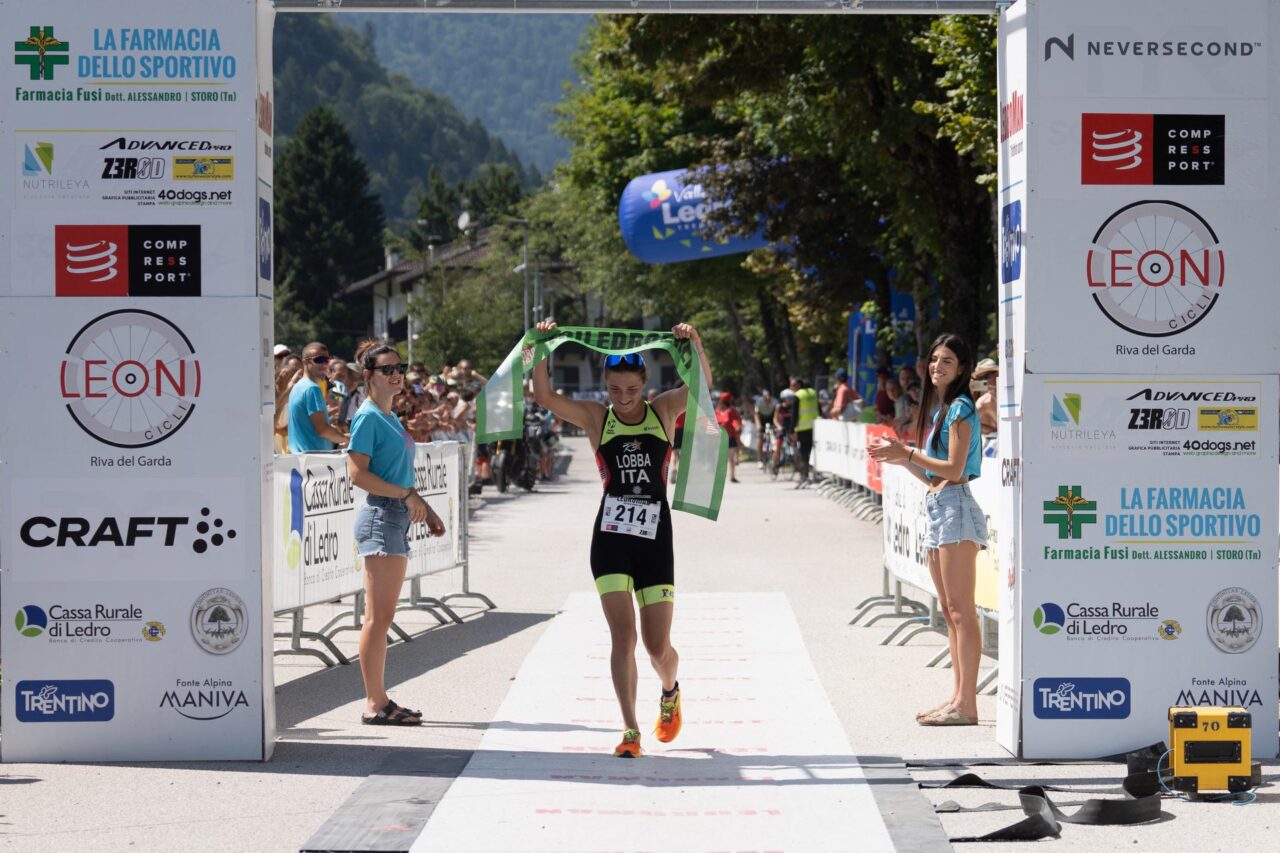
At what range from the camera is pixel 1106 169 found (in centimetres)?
801

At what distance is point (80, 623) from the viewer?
813 cm

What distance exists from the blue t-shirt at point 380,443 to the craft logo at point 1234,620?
4259 millimetres

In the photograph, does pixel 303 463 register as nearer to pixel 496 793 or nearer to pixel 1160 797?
pixel 496 793

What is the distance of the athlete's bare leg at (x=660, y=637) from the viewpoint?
8.03 metres

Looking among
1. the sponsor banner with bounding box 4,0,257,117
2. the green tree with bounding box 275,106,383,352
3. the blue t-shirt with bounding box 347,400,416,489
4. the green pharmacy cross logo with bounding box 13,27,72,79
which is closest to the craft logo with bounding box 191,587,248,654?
the blue t-shirt with bounding box 347,400,416,489

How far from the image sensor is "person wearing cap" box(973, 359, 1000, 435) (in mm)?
10680

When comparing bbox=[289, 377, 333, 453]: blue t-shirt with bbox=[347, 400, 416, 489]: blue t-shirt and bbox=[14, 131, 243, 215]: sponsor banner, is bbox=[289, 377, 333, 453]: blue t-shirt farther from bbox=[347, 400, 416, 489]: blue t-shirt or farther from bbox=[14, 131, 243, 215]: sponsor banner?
bbox=[14, 131, 243, 215]: sponsor banner

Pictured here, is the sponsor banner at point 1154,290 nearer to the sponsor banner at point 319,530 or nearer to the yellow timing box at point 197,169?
the yellow timing box at point 197,169

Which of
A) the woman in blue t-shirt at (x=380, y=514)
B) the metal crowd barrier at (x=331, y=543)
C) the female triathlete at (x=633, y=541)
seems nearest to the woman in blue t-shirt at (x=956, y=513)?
the female triathlete at (x=633, y=541)

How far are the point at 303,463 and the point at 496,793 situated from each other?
4.49 m

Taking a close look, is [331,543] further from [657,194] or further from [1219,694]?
[657,194]

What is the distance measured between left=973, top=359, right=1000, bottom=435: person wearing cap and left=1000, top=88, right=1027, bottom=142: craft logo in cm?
231

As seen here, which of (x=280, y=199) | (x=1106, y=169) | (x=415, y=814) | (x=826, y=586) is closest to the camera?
(x=415, y=814)

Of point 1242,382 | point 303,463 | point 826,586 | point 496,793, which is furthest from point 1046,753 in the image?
point 826,586
